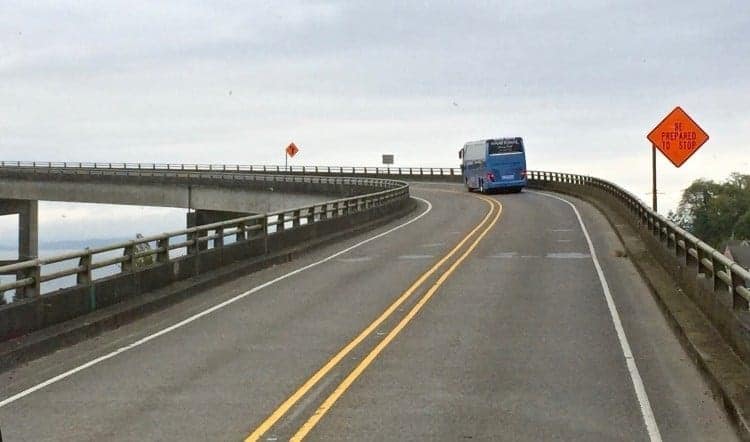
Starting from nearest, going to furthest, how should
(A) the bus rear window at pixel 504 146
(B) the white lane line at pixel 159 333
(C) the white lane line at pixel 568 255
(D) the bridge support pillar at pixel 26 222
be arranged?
(B) the white lane line at pixel 159 333 → (C) the white lane line at pixel 568 255 → (A) the bus rear window at pixel 504 146 → (D) the bridge support pillar at pixel 26 222

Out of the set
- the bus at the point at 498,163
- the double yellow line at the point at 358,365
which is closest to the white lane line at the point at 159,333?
the double yellow line at the point at 358,365

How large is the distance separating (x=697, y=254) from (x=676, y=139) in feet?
30.3

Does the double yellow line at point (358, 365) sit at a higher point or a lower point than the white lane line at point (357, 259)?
lower

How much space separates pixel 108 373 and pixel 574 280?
1300 cm

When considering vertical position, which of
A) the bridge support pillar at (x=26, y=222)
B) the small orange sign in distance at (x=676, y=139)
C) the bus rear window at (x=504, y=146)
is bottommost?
A: the bridge support pillar at (x=26, y=222)

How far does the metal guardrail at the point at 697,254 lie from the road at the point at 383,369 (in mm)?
1109

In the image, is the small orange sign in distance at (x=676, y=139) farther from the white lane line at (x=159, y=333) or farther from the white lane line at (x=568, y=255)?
the white lane line at (x=159, y=333)

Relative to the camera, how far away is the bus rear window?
66875 mm

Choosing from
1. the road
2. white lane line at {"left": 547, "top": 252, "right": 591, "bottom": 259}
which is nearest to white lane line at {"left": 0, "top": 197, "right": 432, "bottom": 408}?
the road

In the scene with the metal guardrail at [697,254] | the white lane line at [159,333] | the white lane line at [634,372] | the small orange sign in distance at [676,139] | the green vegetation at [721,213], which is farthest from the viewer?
the green vegetation at [721,213]

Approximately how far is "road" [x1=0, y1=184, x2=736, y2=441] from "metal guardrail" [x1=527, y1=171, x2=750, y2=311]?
43.7 inches

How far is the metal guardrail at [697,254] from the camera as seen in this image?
13.2 m

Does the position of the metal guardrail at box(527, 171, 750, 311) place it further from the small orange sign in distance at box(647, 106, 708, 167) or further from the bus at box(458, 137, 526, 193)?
the bus at box(458, 137, 526, 193)

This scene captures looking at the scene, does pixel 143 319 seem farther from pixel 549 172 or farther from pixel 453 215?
pixel 549 172
